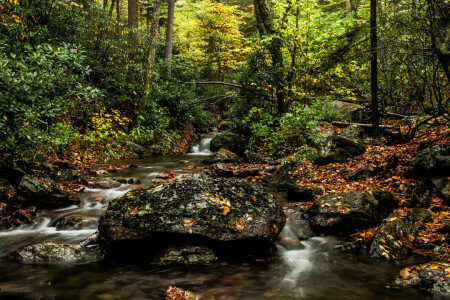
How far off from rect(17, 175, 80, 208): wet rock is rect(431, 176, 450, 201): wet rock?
7.63m

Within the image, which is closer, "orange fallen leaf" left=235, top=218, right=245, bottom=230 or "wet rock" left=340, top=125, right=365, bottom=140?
"orange fallen leaf" left=235, top=218, right=245, bottom=230

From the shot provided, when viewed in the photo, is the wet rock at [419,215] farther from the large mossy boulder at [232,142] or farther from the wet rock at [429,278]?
the large mossy boulder at [232,142]

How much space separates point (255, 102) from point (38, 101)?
26.7 ft

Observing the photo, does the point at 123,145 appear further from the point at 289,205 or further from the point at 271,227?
the point at 271,227

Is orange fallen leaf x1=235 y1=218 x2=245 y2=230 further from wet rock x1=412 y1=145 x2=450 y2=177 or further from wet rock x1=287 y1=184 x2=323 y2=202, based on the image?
wet rock x1=412 y1=145 x2=450 y2=177

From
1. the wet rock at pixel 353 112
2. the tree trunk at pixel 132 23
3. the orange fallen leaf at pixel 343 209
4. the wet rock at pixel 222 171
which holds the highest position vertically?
the tree trunk at pixel 132 23

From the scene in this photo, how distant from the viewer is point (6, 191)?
17.5 feet

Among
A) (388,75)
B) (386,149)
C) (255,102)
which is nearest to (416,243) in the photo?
(386,149)

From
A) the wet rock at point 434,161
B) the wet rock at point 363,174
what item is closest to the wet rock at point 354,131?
the wet rock at point 363,174

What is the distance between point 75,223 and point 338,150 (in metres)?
7.64

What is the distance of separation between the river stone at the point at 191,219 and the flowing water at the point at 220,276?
1.21 feet

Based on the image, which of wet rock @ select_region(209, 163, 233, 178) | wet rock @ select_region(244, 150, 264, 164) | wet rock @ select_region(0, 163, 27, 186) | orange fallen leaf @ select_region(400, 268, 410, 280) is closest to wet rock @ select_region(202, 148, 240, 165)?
wet rock @ select_region(244, 150, 264, 164)

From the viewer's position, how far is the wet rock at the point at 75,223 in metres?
5.27

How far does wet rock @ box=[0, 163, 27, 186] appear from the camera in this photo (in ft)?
18.7
